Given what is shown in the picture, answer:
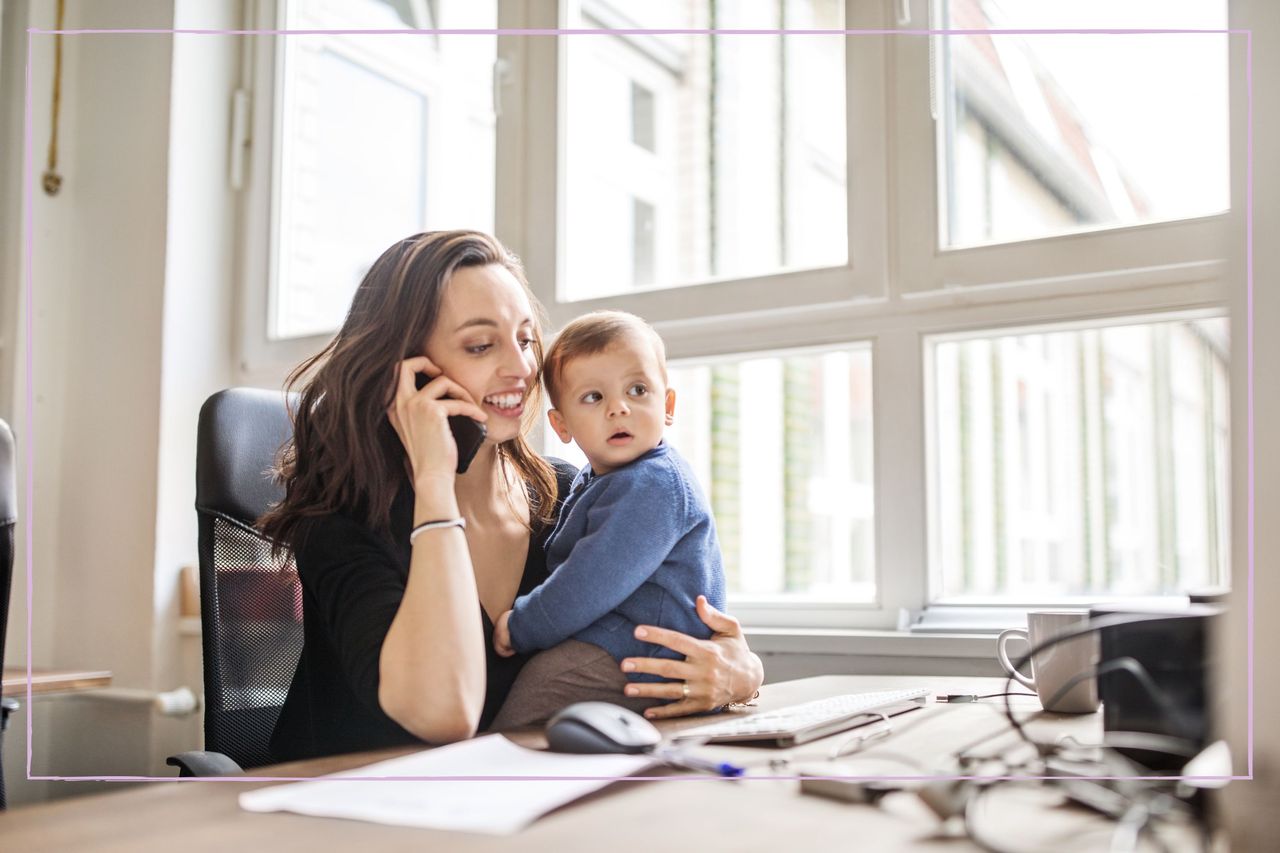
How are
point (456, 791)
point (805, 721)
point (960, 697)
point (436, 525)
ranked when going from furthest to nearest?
1. point (960, 697)
2. point (436, 525)
3. point (805, 721)
4. point (456, 791)

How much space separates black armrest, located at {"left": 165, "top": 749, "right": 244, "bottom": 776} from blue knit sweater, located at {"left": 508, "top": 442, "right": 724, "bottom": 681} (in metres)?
0.29

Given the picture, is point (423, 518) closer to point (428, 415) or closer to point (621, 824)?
point (428, 415)

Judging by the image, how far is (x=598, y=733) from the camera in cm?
53

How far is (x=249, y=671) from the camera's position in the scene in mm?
971

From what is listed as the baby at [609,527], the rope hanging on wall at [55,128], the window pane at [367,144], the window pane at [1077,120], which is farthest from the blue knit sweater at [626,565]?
the rope hanging on wall at [55,128]

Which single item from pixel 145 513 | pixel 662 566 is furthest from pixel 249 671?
pixel 662 566

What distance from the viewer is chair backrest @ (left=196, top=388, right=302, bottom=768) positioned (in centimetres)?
95

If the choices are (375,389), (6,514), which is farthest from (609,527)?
(6,514)

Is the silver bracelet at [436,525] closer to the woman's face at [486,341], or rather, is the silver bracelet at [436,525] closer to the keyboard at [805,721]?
the woman's face at [486,341]

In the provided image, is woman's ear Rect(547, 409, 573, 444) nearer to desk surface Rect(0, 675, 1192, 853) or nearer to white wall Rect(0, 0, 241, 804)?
desk surface Rect(0, 675, 1192, 853)

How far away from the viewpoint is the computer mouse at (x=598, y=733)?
20.5 inches

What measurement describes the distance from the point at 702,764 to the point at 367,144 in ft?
2.13

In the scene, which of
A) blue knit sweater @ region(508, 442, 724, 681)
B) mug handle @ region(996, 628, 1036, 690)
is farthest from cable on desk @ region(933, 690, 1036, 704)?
blue knit sweater @ region(508, 442, 724, 681)

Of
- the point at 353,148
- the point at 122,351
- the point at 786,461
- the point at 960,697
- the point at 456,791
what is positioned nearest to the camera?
the point at 456,791
